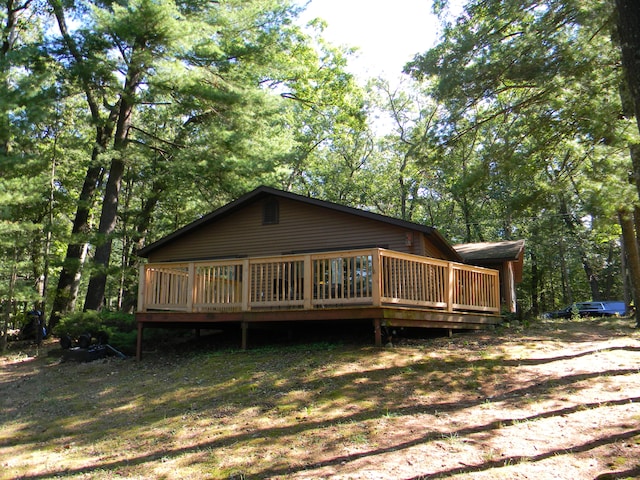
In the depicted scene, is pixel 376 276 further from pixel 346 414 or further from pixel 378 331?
pixel 346 414

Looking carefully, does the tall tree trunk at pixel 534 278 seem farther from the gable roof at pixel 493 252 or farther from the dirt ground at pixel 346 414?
the dirt ground at pixel 346 414

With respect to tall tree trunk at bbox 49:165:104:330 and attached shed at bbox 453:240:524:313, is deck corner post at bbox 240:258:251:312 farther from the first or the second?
attached shed at bbox 453:240:524:313

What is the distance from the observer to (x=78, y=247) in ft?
57.8

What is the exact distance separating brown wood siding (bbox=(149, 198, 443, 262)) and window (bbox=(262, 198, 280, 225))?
0.31 ft

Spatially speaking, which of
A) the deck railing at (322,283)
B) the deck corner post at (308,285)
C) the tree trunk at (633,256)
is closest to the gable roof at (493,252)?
the tree trunk at (633,256)

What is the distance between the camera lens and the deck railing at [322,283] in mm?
9672

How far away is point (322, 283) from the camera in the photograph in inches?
416

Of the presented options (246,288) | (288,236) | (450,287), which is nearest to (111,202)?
(288,236)

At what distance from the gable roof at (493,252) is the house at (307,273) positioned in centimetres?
359

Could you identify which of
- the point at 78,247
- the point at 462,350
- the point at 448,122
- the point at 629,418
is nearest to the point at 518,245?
the point at 448,122

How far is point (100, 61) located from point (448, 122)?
397 inches

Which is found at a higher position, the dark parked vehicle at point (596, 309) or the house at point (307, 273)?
the house at point (307, 273)

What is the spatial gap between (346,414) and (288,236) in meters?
8.10

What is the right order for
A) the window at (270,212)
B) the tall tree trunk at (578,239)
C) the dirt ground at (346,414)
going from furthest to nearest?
the tall tree trunk at (578,239) < the window at (270,212) < the dirt ground at (346,414)
